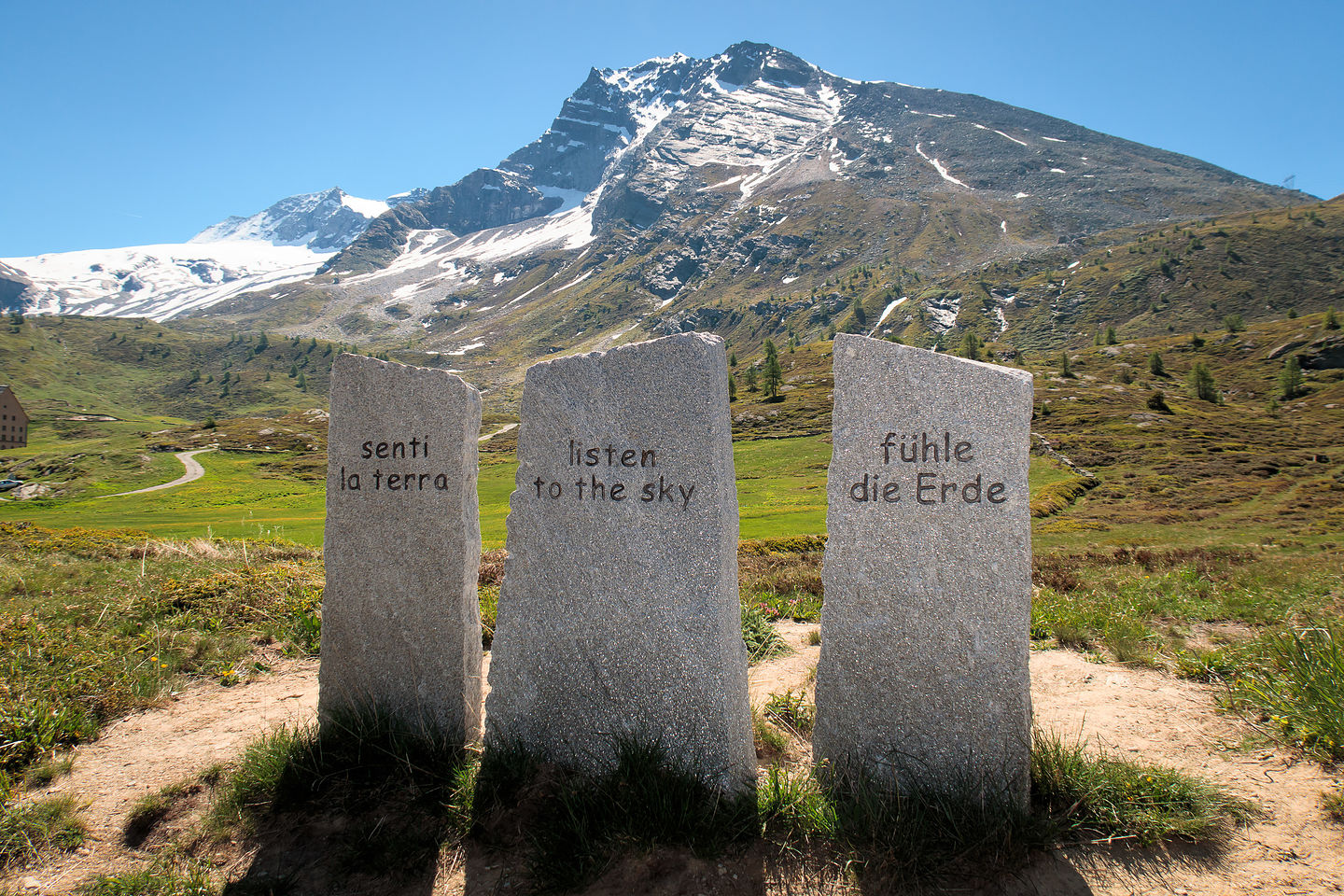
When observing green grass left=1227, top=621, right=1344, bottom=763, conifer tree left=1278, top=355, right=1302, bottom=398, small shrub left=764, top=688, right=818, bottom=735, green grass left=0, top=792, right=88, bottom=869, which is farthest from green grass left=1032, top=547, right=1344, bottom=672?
conifer tree left=1278, top=355, right=1302, bottom=398

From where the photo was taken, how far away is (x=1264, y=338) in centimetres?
8588

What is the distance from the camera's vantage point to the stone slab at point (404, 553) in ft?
17.6

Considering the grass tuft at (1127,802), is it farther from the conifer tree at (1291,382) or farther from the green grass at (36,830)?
the conifer tree at (1291,382)

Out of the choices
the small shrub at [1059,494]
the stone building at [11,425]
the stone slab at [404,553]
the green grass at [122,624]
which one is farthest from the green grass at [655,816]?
the stone building at [11,425]

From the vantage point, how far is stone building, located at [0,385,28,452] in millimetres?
68750

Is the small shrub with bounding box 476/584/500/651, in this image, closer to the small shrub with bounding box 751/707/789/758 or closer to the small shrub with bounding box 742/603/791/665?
the small shrub with bounding box 742/603/791/665

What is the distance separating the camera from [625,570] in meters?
4.71

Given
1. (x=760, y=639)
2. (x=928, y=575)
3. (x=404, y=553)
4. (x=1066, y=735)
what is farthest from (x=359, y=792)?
(x=1066, y=735)

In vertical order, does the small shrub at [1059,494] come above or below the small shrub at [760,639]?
below

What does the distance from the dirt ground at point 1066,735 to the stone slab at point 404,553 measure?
1.34m

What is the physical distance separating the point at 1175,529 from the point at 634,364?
29.0 m

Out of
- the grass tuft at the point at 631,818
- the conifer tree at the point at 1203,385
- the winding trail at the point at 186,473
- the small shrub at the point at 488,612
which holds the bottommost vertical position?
the winding trail at the point at 186,473

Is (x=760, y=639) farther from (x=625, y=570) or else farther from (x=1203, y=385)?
(x=1203, y=385)

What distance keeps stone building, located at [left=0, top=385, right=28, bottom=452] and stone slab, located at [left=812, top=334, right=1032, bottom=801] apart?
298 ft
